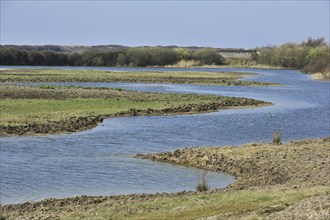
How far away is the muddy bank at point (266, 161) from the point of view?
18.7 meters

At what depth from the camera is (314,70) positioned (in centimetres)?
11550

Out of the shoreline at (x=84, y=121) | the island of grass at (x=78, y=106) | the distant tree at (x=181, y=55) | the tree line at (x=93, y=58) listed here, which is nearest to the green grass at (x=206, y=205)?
the shoreline at (x=84, y=121)

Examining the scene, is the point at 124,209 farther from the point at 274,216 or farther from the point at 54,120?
the point at 54,120

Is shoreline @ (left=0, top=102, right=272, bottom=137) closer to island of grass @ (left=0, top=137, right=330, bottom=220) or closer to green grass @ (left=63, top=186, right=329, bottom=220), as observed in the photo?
island of grass @ (left=0, top=137, right=330, bottom=220)

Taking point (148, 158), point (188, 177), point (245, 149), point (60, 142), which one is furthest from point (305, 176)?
point (60, 142)

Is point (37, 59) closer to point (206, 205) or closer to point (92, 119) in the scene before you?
point (92, 119)

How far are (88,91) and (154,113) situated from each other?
1474 centimetres

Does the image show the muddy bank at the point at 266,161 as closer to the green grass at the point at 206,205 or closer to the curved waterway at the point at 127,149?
Result: the curved waterway at the point at 127,149

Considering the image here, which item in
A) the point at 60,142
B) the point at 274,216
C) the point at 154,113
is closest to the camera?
the point at 274,216

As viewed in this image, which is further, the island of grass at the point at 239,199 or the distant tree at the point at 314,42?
the distant tree at the point at 314,42

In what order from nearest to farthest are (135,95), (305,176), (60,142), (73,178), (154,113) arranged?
(305,176), (73,178), (60,142), (154,113), (135,95)

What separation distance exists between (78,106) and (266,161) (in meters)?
22.3

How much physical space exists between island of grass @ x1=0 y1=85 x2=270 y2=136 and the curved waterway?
148 cm

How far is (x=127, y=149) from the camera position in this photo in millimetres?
25859
